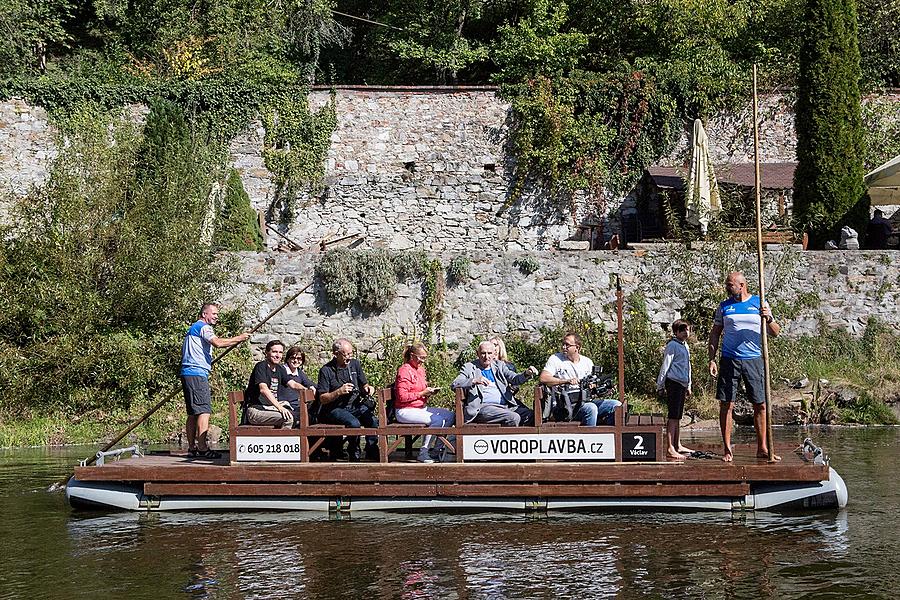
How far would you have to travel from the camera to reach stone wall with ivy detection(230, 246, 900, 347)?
68.9ft

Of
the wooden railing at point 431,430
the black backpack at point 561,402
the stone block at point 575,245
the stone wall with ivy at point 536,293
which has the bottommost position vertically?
the wooden railing at point 431,430

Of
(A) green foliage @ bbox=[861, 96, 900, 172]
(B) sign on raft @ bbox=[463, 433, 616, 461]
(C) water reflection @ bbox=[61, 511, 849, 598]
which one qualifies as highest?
(A) green foliage @ bbox=[861, 96, 900, 172]

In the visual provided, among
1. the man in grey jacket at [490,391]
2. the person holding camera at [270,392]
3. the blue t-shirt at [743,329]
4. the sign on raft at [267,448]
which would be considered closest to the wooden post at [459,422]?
the man in grey jacket at [490,391]

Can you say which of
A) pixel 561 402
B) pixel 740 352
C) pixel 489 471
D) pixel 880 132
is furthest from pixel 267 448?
pixel 880 132

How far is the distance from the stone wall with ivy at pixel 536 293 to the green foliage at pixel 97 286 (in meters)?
1.62

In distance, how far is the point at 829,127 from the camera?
23.4 metres

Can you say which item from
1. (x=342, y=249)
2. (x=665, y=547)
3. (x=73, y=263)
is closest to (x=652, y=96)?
(x=342, y=249)

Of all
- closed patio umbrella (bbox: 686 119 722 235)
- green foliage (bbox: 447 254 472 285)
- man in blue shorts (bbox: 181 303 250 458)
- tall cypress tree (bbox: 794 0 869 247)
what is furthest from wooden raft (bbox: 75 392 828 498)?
tall cypress tree (bbox: 794 0 869 247)

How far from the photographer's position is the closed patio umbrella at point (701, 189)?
2158 centimetres

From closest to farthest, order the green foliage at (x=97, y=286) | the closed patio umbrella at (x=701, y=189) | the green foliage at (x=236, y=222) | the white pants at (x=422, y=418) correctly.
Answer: the white pants at (x=422, y=418) < the green foliage at (x=97, y=286) < the closed patio umbrella at (x=701, y=189) < the green foliage at (x=236, y=222)

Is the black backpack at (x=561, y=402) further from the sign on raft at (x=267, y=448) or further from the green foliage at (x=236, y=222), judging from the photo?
the green foliage at (x=236, y=222)

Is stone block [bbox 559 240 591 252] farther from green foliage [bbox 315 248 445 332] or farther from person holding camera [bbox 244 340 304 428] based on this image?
person holding camera [bbox 244 340 304 428]

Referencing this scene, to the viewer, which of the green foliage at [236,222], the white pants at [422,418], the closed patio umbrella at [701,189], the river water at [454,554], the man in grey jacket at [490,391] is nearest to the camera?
the river water at [454,554]

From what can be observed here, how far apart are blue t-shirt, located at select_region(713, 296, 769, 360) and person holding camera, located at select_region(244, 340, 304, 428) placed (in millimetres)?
4560
